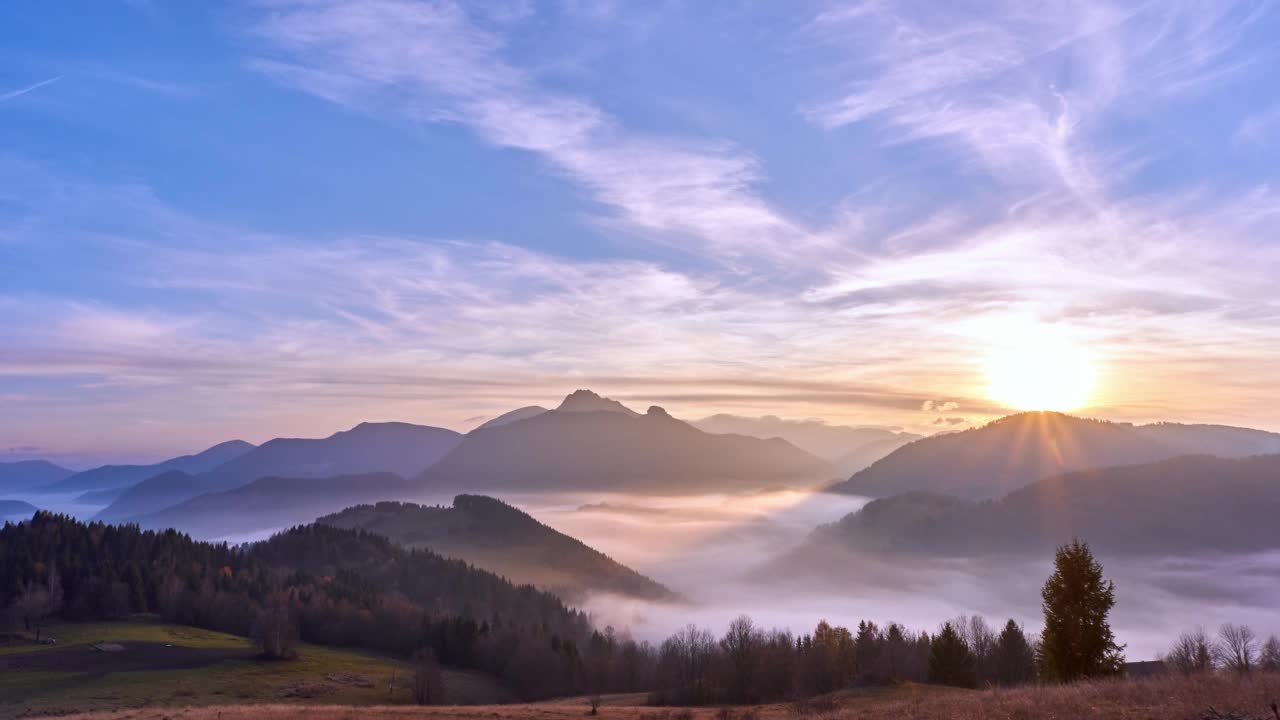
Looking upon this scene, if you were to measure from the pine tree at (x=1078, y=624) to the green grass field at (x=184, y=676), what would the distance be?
264ft

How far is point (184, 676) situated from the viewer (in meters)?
98.4

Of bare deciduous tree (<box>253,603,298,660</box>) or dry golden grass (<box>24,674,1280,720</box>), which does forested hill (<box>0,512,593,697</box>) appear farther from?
dry golden grass (<box>24,674,1280,720</box>)

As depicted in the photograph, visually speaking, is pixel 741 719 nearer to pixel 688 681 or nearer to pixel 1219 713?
pixel 1219 713

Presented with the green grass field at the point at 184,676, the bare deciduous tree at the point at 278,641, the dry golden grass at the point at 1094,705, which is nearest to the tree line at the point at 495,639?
the bare deciduous tree at the point at 278,641

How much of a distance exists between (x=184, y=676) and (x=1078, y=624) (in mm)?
105614

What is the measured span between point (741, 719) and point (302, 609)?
165 metres

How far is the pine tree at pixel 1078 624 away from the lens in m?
56.0

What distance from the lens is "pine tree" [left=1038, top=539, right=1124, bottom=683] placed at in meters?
56.0

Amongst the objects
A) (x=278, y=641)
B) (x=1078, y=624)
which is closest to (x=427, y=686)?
(x=278, y=641)

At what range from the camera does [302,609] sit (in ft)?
593

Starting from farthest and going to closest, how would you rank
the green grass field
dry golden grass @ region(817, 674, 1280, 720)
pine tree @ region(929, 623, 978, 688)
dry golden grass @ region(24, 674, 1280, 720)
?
the green grass field
pine tree @ region(929, 623, 978, 688)
dry golden grass @ region(24, 674, 1280, 720)
dry golden grass @ region(817, 674, 1280, 720)

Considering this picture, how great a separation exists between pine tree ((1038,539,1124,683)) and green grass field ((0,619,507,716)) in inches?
3168

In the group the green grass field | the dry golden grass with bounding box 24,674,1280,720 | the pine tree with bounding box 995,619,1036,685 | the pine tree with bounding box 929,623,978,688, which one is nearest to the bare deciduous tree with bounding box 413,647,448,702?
the green grass field

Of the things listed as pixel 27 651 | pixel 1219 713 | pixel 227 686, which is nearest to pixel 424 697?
pixel 227 686
